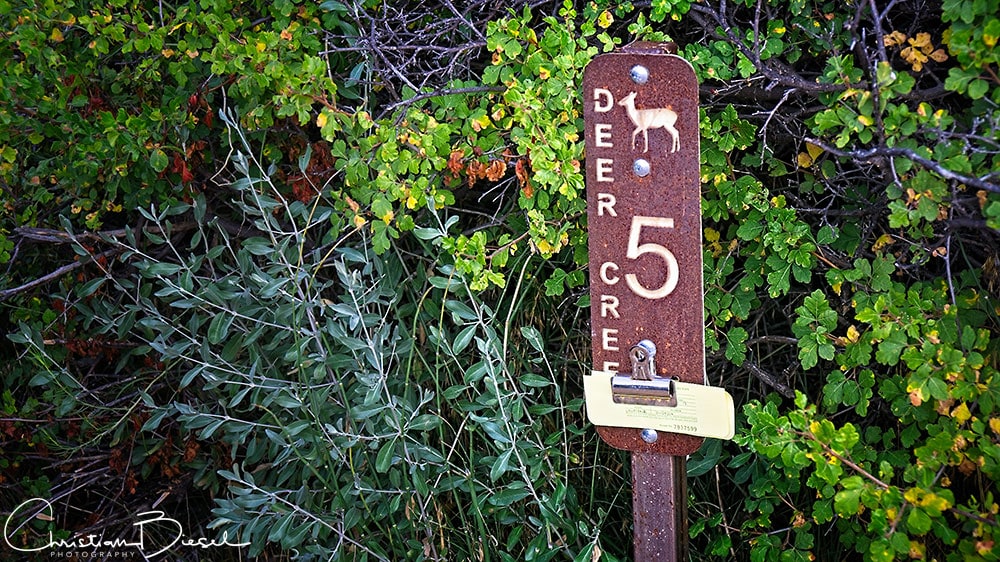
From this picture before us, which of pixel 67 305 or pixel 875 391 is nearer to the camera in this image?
pixel 875 391

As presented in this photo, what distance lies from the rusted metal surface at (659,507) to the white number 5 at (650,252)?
0.35 m

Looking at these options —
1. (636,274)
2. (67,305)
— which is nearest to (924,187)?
(636,274)

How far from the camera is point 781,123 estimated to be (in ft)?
7.27

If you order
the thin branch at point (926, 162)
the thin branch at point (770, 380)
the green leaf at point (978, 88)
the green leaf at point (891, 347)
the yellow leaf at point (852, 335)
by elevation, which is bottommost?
the thin branch at point (770, 380)

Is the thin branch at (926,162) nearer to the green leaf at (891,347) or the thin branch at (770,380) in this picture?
the green leaf at (891,347)

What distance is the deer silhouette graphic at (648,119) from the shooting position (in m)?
1.74

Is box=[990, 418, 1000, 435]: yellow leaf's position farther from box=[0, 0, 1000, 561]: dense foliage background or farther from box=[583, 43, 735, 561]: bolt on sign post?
box=[583, 43, 735, 561]: bolt on sign post

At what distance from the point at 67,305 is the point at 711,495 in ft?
6.97

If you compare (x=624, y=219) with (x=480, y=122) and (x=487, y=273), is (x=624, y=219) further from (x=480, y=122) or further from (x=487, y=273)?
(x=480, y=122)

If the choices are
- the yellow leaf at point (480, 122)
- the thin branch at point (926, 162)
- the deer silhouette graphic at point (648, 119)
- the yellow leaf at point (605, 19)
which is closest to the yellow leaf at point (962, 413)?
the thin branch at point (926, 162)

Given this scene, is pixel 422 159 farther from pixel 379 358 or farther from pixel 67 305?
pixel 67 305

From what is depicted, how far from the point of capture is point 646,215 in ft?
5.90

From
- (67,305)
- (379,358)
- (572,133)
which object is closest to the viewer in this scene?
(572,133)

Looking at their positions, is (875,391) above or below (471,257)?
below
